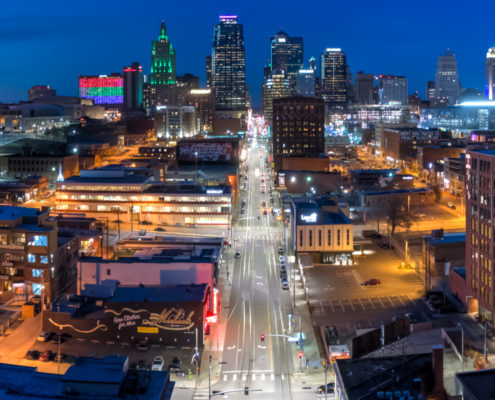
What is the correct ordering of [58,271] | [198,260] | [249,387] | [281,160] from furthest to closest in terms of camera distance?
[281,160] < [58,271] < [198,260] < [249,387]

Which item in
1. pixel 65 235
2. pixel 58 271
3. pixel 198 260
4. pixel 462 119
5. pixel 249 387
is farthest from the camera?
pixel 462 119

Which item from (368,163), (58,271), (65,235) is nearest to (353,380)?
(58,271)

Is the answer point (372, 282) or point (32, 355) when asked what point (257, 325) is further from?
Result: point (32, 355)

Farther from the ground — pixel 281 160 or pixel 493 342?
pixel 281 160

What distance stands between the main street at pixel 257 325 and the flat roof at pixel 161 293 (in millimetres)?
2903

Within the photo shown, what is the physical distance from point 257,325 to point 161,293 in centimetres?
607

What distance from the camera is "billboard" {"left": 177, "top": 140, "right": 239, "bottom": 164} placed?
105875mm

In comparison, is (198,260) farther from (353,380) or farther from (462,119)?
(462,119)

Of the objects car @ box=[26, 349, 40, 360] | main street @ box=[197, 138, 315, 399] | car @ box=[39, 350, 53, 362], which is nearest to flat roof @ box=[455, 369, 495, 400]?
main street @ box=[197, 138, 315, 399]

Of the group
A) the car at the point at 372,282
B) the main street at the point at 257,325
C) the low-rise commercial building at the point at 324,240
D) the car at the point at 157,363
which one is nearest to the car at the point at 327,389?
the main street at the point at 257,325

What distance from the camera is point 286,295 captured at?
42938 millimetres

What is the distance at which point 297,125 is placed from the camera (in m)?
120

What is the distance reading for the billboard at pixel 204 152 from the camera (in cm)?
10588

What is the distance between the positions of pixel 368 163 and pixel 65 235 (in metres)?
91.7
